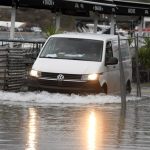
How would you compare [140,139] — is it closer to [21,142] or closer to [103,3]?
[21,142]

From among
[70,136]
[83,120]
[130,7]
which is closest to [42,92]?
[83,120]

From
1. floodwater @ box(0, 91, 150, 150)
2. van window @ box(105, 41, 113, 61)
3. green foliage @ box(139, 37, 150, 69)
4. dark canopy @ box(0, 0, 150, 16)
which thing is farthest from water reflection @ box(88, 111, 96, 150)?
green foliage @ box(139, 37, 150, 69)

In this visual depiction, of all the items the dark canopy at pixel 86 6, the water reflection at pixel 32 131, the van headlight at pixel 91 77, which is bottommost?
the water reflection at pixel 32 131

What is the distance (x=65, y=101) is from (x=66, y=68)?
3.81ft

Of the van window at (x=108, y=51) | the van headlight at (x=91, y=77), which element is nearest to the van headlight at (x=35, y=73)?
the van headlight at (x=91, y=77)

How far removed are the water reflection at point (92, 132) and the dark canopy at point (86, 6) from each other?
1208 centimetres

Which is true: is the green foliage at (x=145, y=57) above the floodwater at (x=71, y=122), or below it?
above

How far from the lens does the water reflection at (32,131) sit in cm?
1105

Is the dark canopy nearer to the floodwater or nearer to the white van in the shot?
the white van

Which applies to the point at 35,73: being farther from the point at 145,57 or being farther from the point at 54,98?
the point at 145,57

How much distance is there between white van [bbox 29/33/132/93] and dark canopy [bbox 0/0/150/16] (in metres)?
6.42

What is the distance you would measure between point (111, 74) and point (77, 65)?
1468mm

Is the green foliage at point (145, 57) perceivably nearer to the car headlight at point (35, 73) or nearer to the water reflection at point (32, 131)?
the car headlight at point (35, 73)

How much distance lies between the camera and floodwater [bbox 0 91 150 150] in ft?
37.4
